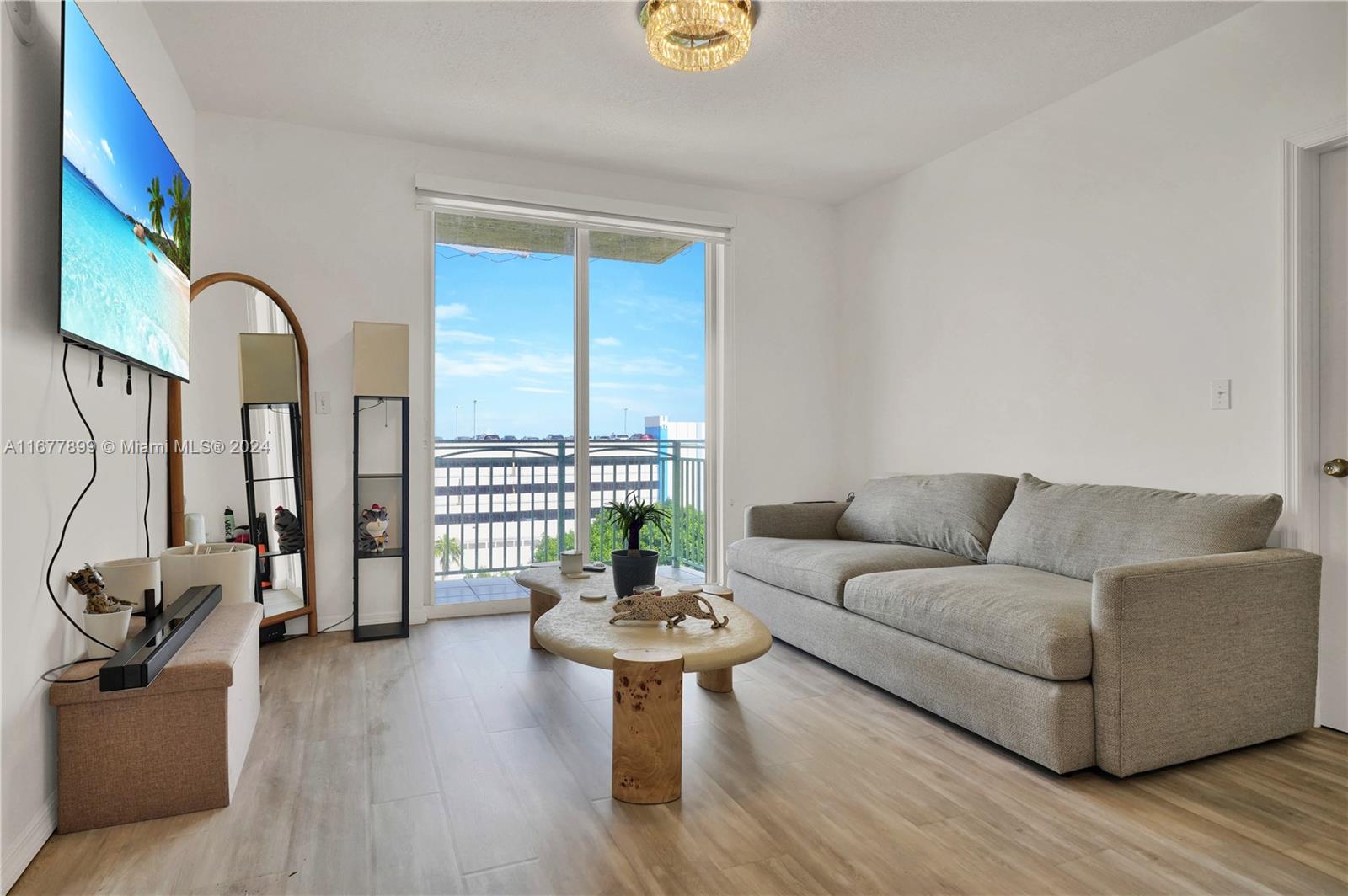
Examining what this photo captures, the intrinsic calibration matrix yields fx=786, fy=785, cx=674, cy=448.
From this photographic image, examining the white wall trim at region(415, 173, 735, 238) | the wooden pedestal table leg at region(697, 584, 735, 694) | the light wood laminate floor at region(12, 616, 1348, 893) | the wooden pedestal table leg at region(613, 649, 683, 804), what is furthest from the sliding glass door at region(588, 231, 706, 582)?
the wooden pedestal table leg at region(613, 649, 683, 804)

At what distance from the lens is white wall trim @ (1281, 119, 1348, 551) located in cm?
265

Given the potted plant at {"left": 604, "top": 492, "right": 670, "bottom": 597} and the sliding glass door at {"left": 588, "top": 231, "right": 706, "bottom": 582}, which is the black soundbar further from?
the sliding glass door at {"left": 588, "top": 231, "right": 706, "bottom": 582}

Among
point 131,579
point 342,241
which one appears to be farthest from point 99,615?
point 342,241

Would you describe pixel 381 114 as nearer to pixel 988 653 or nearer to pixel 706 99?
pixel 706 99

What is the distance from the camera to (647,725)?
6.71 feet

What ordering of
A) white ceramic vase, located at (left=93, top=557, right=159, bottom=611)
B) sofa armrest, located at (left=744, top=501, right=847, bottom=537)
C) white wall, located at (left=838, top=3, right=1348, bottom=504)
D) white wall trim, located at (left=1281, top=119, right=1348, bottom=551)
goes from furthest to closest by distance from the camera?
sofa armrest, located at (left=744, top=501, right=847, bottom=537)
white wall, located at (left=838, top=3, right=1348, bottom=504)
white wall trim, located at (left=1281, top=119, right=1348, bottom=551)
white ceramic vase, located at (left=93, top=557, right=159, bottom=611)

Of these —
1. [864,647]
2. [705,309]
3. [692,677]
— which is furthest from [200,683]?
[705,309]

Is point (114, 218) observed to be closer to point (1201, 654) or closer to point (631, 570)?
point (631, 570)

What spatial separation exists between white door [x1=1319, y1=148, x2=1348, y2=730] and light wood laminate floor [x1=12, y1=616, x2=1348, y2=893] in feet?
0.69

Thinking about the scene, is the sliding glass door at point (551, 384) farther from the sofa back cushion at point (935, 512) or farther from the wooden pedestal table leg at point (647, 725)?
the wooden pedestal table leg at point (647, 725)

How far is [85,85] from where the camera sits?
1936mm

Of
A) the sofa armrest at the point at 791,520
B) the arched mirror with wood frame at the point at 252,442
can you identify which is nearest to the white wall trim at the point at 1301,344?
the sofa armrest at the point at 791,520

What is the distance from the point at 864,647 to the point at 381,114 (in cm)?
328

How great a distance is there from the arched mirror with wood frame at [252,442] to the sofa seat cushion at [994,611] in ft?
8.61
